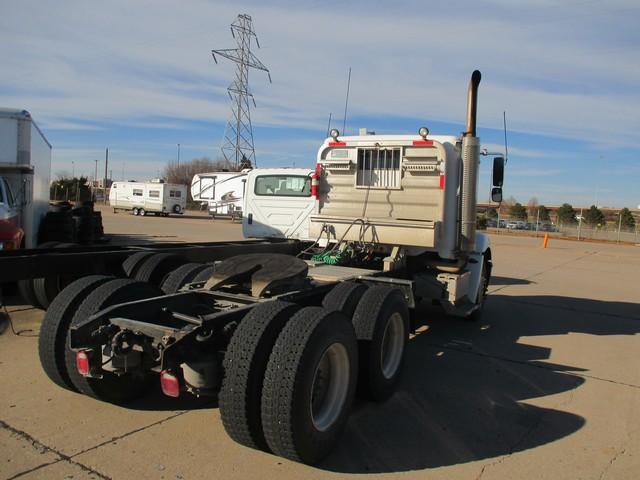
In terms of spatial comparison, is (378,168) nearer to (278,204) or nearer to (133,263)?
(278,204)

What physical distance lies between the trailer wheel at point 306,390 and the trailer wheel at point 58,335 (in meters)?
1.85

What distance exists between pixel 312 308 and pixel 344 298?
1.01 metres

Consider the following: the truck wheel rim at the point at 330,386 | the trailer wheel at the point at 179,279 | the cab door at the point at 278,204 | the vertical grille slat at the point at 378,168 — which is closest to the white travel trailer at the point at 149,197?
the cab door at the point at 278,204

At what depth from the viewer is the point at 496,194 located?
798cm

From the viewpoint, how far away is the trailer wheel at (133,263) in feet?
21.7

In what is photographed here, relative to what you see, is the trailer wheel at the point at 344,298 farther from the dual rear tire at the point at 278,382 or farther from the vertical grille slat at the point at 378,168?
the vertical grille slat at the point at 378,168

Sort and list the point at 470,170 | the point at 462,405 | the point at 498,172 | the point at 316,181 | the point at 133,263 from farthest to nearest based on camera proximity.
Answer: the point at 498,172 → the point at 316,181 → the point at 470,170 → the point at 133,263 → the point at 462,405

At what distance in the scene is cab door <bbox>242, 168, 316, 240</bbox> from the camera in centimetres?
967

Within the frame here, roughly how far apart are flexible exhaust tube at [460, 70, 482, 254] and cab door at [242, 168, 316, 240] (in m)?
3.12

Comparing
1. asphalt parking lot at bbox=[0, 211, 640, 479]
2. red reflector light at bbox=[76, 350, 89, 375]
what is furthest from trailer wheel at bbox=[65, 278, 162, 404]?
red reflector light at bbox=[76, 350, 89, 375]

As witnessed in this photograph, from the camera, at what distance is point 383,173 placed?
24.2 feet

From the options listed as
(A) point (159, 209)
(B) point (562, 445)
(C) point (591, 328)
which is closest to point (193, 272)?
(B) point (562, 445)

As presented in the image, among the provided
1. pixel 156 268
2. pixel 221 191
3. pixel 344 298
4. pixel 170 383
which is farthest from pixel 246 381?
pixel 221 191

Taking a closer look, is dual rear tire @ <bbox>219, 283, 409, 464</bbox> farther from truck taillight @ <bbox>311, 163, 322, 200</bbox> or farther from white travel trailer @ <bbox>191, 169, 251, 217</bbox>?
white travel trailer @ <bbox>191, 169, 251, 217</bbox>
